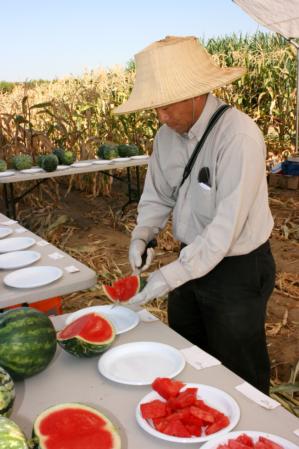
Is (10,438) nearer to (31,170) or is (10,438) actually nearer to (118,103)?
(31,170)

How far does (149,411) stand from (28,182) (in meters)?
7.84

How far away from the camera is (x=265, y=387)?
276cm

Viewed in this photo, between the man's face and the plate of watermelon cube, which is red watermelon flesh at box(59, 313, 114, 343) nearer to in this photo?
the plate of watermelon cube

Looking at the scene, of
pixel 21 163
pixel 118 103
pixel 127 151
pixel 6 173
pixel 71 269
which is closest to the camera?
pixel 71 269

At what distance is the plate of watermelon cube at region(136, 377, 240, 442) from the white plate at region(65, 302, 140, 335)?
57 cm

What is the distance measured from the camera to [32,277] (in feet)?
9.01

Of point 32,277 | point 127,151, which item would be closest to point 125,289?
point 32,277

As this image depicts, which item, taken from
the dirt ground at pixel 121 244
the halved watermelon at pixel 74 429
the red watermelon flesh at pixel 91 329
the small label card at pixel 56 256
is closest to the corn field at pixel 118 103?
the dirt ground at pixel 121 244

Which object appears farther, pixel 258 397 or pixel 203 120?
pixel 203 120

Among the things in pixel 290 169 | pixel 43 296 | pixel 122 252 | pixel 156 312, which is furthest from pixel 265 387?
pixel 290 169

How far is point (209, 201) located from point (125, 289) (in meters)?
0.60

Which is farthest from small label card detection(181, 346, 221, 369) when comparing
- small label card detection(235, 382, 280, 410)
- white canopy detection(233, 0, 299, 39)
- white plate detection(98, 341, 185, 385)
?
white canopy detection(233, 0, 299, 39)

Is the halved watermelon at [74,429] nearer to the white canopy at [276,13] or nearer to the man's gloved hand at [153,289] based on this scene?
the man's gloved hand at [153,289]

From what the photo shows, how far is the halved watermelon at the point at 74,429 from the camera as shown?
135 cm
